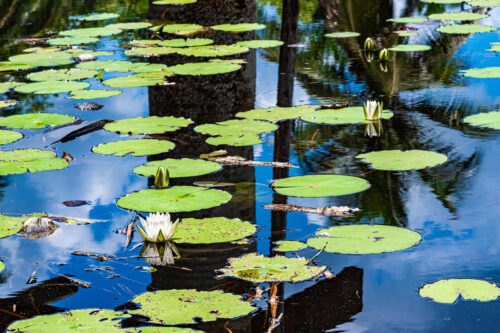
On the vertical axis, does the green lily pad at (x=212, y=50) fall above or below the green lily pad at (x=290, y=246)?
above

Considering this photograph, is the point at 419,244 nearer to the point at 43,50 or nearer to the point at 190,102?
the point at 190,102

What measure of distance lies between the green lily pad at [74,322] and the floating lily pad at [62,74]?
3.89 m

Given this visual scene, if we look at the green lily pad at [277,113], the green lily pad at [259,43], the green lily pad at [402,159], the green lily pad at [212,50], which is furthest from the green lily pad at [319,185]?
the green lily pad at [259,43]

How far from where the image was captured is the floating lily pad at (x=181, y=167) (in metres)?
3.40

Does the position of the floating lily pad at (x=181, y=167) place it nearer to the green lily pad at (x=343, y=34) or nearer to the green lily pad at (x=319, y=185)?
the green lily pad at (x=319, y=185)

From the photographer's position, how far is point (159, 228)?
2.67 meters

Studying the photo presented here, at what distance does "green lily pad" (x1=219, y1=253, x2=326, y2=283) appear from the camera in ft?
7.60

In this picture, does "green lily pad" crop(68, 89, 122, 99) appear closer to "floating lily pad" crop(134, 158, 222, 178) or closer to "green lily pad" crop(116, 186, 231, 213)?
"floating lily pad" crop(134, 158, 222, 178)

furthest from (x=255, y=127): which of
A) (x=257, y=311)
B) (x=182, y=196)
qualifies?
(x=257, y=311)

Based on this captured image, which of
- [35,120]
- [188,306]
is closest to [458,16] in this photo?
[35,120]

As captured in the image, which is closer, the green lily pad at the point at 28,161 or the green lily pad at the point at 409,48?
the green lily pad at the point at 28,161

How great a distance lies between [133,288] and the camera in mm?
2348

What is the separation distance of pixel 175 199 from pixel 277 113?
5.65 ft

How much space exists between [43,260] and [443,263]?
157cm
